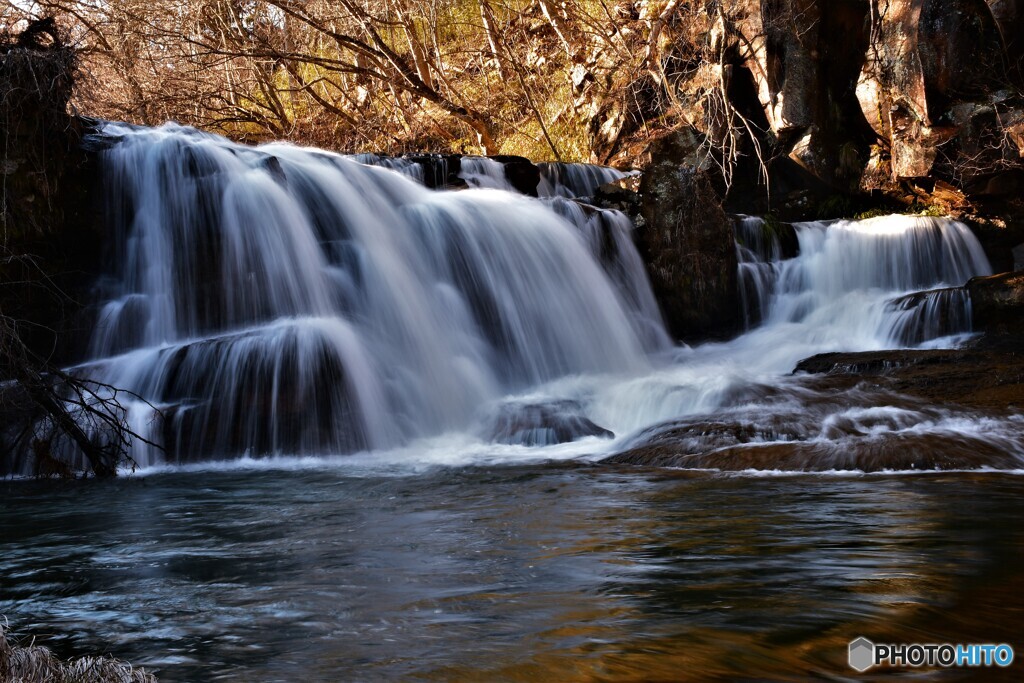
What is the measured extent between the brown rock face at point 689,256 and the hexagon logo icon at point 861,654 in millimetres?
9300

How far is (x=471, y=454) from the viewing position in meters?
7.38

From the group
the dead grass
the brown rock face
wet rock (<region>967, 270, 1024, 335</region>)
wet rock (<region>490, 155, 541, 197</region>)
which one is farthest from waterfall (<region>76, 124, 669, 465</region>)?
the dead grass

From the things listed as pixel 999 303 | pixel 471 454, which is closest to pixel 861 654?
pixel 471 454

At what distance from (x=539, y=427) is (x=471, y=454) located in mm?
812

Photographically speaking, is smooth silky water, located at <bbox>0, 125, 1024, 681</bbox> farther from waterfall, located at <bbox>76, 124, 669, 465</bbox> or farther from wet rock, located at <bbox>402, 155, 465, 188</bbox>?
wet rock, located at <bbox>402, 155, 465, 188</bbox>

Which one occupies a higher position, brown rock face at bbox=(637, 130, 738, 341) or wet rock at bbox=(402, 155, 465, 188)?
wet rock at bbox=(402, 155, 465, 188)

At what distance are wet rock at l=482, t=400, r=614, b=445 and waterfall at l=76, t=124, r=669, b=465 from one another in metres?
0.53

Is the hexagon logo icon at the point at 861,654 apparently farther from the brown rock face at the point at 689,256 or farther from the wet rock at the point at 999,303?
the brown rock face at the point at 689,256

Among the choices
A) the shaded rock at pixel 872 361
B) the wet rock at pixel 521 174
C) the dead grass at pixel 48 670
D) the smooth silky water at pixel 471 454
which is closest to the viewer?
the dead grass at pixel 48 670

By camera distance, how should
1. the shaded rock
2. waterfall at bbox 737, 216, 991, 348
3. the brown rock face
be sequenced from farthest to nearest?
1. waterfall at bbox 737, 216, 991, 348
2. the brown rock face
3. the shaded rock

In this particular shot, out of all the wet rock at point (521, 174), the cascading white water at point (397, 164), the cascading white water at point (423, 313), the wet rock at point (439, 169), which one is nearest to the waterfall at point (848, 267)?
the cascading white water at point (423, 313)

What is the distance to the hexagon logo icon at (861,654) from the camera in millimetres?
2324

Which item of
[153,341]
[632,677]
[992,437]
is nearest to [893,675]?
[632,677]

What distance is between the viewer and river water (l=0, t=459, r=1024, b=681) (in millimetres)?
2553
